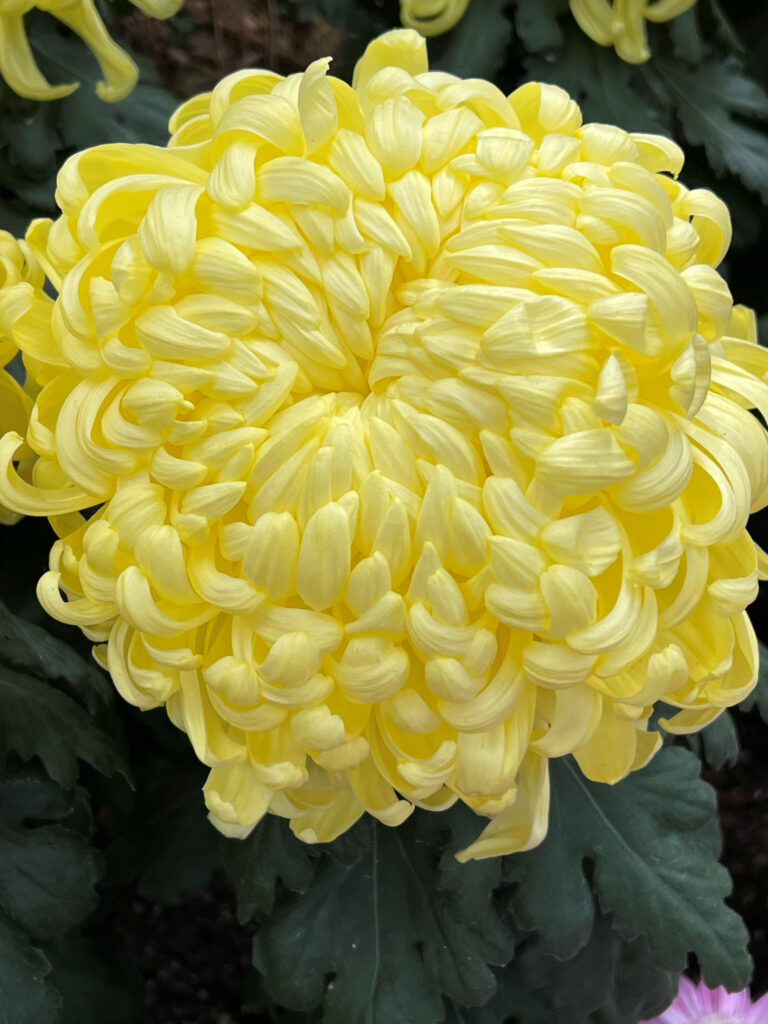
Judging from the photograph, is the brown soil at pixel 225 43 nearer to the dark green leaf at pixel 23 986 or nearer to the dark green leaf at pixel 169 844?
the dark green leaf at pixel 169 844

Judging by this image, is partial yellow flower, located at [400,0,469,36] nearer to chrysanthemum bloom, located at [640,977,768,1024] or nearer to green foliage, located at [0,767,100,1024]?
green foliage, located at [0,767,100,1024]

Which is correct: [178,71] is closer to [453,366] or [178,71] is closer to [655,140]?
[655,140]

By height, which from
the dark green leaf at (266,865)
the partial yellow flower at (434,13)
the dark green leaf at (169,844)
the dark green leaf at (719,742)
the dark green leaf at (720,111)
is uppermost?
the partial yellow flower at (434,13)

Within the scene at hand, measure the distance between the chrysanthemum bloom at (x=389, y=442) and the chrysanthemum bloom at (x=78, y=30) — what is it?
0.30 metres

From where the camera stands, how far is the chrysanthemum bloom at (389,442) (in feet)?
2.72

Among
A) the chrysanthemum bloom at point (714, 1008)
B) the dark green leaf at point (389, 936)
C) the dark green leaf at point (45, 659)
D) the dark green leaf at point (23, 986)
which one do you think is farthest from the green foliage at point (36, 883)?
the chrysanthemum bloom at point (714, 1008)

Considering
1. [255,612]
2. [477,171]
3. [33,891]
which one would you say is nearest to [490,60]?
[477,171]

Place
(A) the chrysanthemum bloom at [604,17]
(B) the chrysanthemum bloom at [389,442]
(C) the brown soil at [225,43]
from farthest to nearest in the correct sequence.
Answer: (C) the brown soil at [225,43] < (A) the chrysanthemum bloom at [604,17] < (B) the chrysanthemum bloom at [389,442]

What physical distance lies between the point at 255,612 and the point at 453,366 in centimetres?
24

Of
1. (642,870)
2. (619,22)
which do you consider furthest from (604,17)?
(642,870)

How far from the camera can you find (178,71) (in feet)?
6.79

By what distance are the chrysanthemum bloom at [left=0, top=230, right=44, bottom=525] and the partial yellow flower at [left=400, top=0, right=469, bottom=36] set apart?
27.5 inches

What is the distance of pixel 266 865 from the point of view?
1198mm

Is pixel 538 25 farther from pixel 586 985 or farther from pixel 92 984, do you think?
pixel 92 984
